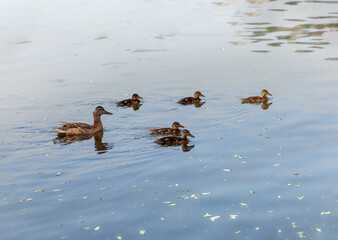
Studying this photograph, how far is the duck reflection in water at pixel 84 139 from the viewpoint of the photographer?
50.6 ft

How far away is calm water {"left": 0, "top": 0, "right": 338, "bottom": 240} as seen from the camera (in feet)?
35.3

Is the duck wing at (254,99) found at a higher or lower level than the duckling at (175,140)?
higher

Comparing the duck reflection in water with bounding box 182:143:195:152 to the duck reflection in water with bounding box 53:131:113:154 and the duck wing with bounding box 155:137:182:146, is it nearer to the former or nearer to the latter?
the duck wing with bounding box 155:137:182:146

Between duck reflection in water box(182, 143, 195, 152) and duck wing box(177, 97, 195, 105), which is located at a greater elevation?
duck wing box(177, 97, 195, 105)

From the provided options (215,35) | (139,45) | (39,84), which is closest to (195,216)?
(39,84)

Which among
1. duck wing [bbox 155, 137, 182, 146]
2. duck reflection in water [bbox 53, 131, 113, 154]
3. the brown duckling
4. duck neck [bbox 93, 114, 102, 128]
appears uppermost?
the brown duckling

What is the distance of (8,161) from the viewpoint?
14422mm

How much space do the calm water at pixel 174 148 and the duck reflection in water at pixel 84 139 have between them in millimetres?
78

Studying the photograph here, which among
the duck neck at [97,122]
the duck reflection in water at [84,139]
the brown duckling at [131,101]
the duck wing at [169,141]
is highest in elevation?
the brown duckling at [131,101]

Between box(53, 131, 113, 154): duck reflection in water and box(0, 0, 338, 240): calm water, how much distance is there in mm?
78

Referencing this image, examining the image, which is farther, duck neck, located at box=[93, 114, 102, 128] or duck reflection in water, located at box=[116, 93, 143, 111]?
duck reflection in water, located at box=[116, 93, 143, 111]

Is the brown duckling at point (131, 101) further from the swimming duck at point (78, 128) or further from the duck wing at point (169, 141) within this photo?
the duck wing at point (169, 141)

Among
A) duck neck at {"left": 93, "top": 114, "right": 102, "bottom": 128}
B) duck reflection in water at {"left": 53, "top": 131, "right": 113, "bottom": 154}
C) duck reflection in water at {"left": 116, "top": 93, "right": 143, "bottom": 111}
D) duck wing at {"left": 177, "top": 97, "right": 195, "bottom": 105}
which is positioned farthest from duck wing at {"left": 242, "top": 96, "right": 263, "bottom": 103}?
duck reflection in water at {"left": 53, "top": 131, "right": 113, "bottom": 154}

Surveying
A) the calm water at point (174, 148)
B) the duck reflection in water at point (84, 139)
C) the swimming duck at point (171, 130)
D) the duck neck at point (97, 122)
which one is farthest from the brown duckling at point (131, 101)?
the swimming duck at point (171, 130)
